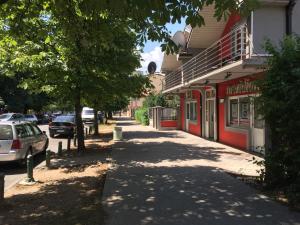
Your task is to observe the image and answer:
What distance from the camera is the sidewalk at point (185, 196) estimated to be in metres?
6.55

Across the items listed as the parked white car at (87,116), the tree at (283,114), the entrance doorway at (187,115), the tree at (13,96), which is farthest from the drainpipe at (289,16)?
the tree at (13,96)

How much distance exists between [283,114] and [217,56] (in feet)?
32.6

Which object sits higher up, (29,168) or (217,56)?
(217,56)

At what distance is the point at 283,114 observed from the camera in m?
7.72

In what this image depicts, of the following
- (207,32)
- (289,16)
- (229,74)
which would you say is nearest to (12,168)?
(229,74)

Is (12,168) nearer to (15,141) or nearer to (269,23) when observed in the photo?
(15,141)

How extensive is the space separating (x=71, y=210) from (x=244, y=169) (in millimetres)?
6071

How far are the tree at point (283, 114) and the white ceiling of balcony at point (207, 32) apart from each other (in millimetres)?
10166

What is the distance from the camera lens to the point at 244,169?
39.0ft

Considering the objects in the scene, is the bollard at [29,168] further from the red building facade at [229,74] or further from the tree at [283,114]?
the tree at [283,114]

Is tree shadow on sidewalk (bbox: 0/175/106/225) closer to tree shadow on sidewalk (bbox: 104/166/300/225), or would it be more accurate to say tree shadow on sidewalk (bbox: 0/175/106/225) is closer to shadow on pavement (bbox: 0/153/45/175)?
tree shadow on sidewalk (bbox: 104/166/300/225)

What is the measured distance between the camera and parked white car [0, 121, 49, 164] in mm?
12414

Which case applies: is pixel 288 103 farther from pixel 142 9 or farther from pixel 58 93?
pixel 58 93

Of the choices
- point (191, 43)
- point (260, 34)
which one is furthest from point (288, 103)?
point (191, 43)
